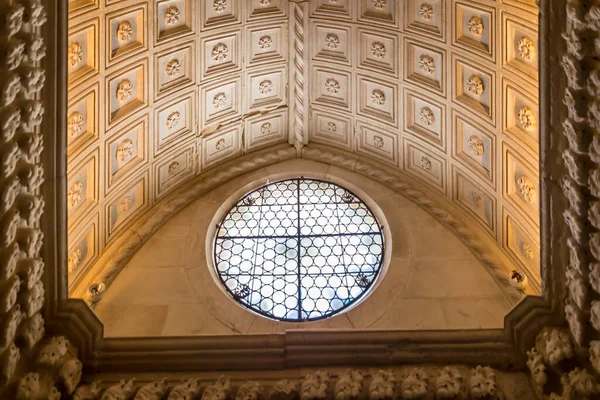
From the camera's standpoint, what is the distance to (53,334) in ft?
32.9

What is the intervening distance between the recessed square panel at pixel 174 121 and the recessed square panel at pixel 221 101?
197 millimetres

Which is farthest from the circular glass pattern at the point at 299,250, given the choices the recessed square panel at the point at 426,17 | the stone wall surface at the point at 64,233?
the recessed square panel at the point at 426,17

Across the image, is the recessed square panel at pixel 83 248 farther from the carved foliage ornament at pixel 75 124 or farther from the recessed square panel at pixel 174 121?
the recessed square panel at pixel 174 121

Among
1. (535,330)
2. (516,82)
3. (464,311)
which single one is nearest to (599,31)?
(516,82)

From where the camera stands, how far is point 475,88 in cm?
1165

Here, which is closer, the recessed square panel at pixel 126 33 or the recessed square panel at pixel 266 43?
the recessed square panel at pixel 126 33

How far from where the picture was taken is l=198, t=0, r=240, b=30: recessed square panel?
11883 mm

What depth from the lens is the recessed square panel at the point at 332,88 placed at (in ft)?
43.1

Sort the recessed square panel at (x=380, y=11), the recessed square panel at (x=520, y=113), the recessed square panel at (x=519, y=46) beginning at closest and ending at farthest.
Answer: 1. the recessed square panel at (x=519, y=46)
2. the recessed square panel at (x=520, y=113)
3. the recessed square panel at (x=380, y=11)

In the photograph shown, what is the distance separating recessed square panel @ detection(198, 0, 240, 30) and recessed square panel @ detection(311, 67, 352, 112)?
1685 mm

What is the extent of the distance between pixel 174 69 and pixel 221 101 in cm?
114

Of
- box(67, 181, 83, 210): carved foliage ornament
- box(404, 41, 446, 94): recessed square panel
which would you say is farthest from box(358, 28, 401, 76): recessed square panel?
box(67, 181, 83, 210): carved foliage ornament

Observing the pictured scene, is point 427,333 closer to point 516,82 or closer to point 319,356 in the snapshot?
point 319,356

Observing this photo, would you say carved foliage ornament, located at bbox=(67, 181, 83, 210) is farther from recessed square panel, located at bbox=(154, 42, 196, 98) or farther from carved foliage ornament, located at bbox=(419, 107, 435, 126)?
carved foliage ornament, located at bbox=(419, 107, 435, 126)
